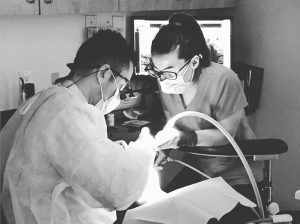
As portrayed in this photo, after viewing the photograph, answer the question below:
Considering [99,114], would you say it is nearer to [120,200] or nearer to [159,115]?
[120,200]

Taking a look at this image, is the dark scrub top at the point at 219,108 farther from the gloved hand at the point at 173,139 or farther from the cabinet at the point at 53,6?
the cabinet at the point at 53,6

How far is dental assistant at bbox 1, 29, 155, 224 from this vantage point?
1.23 metres

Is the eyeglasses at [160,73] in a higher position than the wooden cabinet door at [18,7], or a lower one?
lower

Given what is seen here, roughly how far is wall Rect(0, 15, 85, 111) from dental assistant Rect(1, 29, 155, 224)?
1152 mm

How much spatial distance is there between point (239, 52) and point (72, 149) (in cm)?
249

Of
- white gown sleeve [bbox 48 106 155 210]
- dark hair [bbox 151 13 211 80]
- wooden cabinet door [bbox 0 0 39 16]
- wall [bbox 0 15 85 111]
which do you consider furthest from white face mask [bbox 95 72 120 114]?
wall [bbox 0 15 85 111]

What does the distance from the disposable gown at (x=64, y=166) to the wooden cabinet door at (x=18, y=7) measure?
846 millimetres

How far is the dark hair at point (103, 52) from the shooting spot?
1.42 metres

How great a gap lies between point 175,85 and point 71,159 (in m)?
0.93

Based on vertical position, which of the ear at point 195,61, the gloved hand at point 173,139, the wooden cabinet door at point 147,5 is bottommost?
the gloved hand at point 173,139

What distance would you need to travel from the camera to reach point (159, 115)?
3.00m

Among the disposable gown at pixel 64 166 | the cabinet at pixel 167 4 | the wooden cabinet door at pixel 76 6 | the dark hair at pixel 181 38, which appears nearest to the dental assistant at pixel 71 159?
the disposable gown at pixel 64 166

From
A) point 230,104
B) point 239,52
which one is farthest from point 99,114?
point 239,52

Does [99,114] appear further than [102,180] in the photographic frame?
Yes
